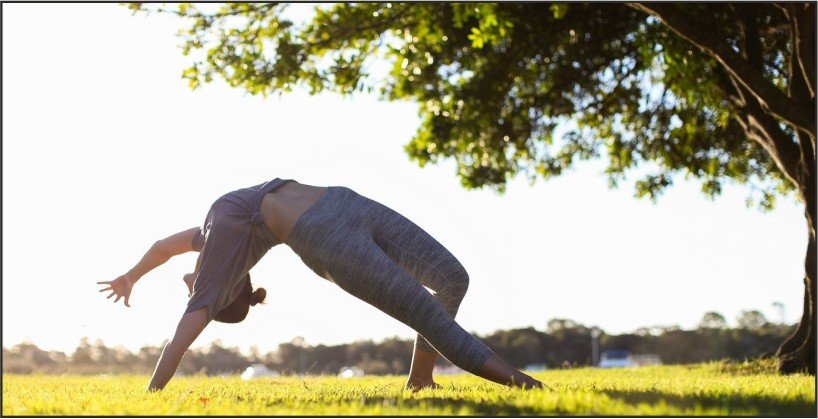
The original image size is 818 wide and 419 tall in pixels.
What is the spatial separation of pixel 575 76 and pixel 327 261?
9138 mm

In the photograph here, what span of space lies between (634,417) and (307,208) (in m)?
1.98

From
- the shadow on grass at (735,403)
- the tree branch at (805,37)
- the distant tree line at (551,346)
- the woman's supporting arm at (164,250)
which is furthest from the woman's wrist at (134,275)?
the distant tree line at (551,346)

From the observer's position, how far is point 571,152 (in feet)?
47.4

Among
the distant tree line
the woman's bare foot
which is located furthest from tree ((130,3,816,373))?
the distant tree line

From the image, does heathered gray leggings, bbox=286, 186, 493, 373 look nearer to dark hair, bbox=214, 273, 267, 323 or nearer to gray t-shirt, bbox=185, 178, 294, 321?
gray t-shirt, bbox=185, 178, 294, 321

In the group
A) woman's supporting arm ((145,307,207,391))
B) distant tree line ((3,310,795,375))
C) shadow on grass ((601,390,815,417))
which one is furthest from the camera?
distant tree line ((3,310,795,375))

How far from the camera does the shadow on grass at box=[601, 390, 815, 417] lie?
3812 millimetres

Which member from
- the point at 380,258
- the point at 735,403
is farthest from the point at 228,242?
the point at 735,403

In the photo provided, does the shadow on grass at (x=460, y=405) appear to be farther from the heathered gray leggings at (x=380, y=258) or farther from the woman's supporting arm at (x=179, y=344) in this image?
the woman's supporting arm at (x=179, y=344)

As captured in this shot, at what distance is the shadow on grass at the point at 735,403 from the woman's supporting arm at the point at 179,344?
225cm

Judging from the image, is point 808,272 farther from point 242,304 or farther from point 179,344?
point 179,344

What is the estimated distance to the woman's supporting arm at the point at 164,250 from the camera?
5039mm

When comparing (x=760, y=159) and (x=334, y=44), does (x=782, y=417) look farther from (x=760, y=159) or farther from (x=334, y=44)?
(x=760, y=159)

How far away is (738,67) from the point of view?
910 cm
